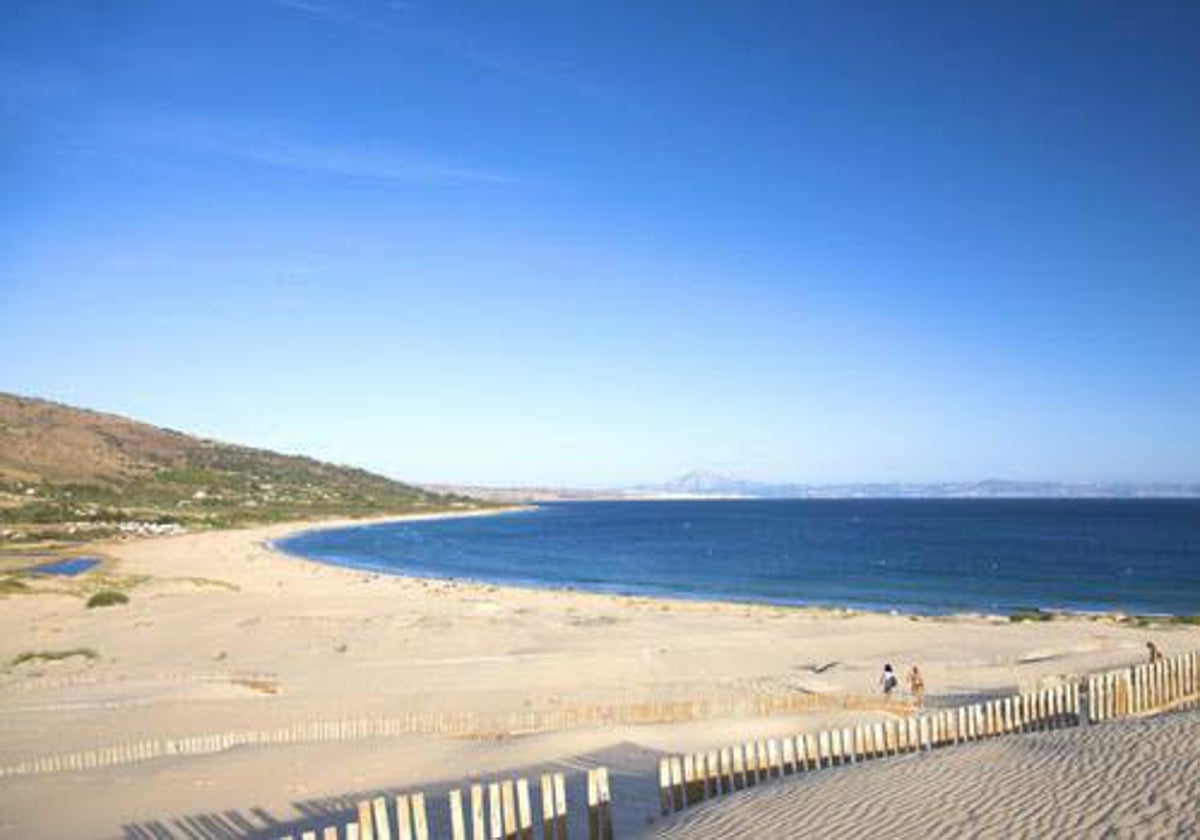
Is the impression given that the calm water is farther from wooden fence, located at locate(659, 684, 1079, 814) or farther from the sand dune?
the sand dune

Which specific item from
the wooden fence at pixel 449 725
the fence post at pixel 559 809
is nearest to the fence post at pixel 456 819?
the fence post at pixel 559 809

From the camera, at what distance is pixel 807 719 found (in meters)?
19.4

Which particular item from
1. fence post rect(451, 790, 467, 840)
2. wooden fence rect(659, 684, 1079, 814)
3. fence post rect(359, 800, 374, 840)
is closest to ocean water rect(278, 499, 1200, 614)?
wooden fence rect(659, 684, 1079, 814)

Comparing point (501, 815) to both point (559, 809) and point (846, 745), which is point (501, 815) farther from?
point (846, 745)

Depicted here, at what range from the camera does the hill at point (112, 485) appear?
102 metres

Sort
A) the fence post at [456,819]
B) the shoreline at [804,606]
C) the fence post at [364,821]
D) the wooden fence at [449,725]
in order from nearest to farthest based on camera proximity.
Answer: the fence post at [364,821]
the fence post at [456,819]
the wooden fence at [449,725]
the shoreline at [804,606]

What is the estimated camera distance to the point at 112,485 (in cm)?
13962

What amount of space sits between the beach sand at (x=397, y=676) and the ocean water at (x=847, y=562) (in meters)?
11.5

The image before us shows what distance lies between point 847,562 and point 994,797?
74588mm

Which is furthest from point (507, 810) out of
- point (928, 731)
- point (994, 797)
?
point (928, 731)

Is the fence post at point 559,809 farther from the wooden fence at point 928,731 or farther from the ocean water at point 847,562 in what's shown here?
the ocean water at point 847,562

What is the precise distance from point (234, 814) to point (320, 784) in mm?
1649

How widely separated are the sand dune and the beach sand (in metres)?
1.72

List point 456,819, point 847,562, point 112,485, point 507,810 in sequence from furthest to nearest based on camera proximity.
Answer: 1. point 112,485
2. point 847,562
3. point 507,810
4. point 456,819
